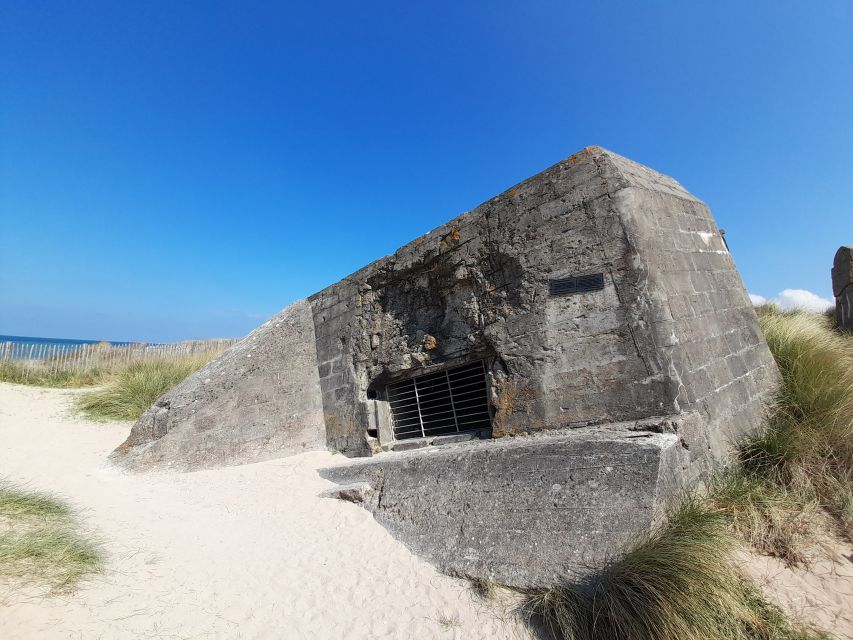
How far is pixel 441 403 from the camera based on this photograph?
5324 millimetres

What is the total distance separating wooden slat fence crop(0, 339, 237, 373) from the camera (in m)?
12.2

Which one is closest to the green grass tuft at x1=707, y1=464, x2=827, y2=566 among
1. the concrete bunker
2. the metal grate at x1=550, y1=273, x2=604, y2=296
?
the concrete bunker

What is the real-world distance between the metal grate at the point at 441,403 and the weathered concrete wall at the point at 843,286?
6.11 metres

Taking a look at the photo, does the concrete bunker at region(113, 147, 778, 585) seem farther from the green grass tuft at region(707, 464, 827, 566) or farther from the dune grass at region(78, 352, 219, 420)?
the dune grass at region(78, 352, 219, 420)

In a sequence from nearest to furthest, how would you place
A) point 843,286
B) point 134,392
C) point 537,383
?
point 537,383 < point 843,286 < point 134,392

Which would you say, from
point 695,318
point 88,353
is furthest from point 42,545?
point 88,353

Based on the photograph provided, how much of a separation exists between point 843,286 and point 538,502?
24.2 feet

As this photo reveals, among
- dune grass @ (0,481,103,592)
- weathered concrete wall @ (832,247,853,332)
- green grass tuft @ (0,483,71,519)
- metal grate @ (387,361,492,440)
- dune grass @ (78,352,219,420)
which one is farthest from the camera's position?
dune grass @ (78,352,219,420)

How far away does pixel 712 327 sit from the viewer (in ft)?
12.8

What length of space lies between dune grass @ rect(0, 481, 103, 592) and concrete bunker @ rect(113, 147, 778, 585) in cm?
213

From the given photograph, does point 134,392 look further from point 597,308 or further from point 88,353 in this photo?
point 597,308

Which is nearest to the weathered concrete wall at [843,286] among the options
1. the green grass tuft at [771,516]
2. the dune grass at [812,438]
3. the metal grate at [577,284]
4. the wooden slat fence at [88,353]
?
the dune grass at [812,438]

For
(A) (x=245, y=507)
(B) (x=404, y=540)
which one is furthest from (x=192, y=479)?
(B) (x=404, y=540)

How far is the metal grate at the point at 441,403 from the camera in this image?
489cm
